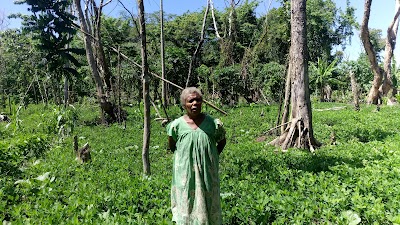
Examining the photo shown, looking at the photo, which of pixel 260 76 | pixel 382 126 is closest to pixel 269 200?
pixel 382 126

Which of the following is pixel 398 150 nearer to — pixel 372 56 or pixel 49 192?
pixel 49 192

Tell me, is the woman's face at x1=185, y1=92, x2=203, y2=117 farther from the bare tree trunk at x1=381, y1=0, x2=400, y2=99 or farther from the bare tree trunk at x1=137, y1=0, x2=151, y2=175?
the bare tree trunk at x1=381, y1=0, x2=400, y2=99

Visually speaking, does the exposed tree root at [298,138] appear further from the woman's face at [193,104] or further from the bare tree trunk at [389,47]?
the bare tree trunk at [389,47]

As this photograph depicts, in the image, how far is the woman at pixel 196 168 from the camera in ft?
10.5

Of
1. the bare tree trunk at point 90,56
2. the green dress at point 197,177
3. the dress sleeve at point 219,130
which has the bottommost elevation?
the green dress at point 197,177

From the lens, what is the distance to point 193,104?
10.8 ft

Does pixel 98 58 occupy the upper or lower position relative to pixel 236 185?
upper

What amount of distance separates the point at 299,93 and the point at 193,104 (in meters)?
5.68

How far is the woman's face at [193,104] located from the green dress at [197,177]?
0.13 meters

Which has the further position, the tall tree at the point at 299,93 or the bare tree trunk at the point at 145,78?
the tall tree at the point at 299,93

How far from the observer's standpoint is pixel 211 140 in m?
3.28

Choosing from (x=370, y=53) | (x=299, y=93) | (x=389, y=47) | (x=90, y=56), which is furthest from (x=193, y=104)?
(x=389, y=47)

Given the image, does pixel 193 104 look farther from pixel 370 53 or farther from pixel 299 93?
pixel 370 53

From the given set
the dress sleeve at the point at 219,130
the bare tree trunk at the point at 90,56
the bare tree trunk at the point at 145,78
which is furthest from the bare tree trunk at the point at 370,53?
the dress sleeve at the point at 219,130
